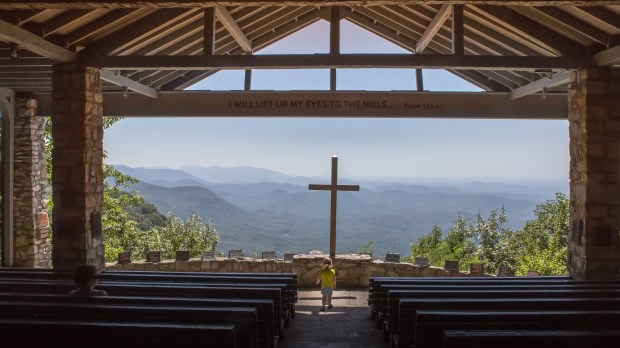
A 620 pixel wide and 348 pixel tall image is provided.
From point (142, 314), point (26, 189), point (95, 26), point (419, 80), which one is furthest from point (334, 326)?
point (26, 189)

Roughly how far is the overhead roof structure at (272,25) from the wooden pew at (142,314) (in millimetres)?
3127

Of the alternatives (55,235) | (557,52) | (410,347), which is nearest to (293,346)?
(410,347)

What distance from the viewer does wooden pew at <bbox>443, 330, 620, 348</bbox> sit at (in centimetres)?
331

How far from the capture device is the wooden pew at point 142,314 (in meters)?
4.13

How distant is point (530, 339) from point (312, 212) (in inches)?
4474

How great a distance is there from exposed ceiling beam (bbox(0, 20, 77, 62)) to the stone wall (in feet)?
18.1

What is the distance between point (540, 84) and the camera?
9469 mm

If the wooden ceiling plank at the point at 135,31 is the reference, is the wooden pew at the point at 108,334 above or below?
below

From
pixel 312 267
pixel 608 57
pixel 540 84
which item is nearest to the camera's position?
pixel 608 57

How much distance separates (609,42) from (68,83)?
25.9 ft

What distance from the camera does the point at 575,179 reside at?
26.1 ft

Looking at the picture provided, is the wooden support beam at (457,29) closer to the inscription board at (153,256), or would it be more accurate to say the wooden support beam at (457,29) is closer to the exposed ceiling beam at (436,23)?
the exposed ceiling beam at (436,23)

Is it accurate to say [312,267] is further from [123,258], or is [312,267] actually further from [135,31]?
[135,31]

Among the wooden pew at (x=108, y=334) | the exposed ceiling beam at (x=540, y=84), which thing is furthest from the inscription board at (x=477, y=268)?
the wooden pew at (x=108, y=334)
